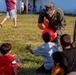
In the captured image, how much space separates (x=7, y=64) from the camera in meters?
6.28

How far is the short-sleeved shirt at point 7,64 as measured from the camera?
6.24 m

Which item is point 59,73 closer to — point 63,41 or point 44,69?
point 63,41

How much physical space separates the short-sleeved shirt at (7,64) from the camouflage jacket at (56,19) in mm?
1903

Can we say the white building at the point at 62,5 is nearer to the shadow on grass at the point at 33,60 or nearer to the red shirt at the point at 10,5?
the red shirt at the point at 10,5

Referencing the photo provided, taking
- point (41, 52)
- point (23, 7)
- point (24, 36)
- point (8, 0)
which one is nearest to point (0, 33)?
point (24, 36)

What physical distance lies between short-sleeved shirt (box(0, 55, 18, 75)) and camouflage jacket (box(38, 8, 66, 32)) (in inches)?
74.9

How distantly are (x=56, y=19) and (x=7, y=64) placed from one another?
210cm

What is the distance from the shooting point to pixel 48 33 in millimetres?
7145

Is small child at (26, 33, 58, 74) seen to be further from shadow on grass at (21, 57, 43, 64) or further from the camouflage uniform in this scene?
shadow on grass at (21, 57, 43, 64)

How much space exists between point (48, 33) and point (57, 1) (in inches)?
1119

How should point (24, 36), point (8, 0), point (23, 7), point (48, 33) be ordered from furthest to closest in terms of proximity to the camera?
point (23, 7)
point (8, 0)
point (24, 36)
point (48, 33)

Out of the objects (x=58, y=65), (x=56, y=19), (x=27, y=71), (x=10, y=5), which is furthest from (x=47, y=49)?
(x=10, y=5)

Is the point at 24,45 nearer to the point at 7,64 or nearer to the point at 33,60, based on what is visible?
the point at 33,60

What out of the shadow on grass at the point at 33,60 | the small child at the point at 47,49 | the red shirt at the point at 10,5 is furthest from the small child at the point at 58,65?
the red shirt at the point at 10,5
